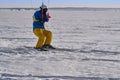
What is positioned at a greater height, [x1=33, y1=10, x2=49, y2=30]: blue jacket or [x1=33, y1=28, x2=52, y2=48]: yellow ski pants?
[x1=33, y1=10, x2=49, y2=30]: blue jacket

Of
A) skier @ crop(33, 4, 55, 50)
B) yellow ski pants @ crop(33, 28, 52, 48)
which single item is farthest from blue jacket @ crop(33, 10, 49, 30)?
yellow ski pants @ crop(33, 28, 52, 48)

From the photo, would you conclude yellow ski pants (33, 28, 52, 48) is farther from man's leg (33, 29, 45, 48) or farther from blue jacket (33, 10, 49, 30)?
blue jacket (33, 10, 49, 30)

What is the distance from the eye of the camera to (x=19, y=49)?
10.6 m

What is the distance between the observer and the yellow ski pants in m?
10.6

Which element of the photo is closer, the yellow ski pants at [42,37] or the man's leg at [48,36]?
the yellow ski pants at [42,37]

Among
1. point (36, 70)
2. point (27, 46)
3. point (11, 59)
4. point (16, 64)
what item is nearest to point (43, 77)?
point (36, 70)

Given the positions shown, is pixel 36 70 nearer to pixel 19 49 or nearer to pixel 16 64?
pixel 16 64

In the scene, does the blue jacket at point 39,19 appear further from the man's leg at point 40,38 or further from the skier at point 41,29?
the man's leg at point 40,38

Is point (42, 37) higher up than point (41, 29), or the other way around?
point (41, 29)

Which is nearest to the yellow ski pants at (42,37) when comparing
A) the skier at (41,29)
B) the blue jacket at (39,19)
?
the skier at (41,29)

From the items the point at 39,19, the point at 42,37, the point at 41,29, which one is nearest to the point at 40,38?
the point at 42,37

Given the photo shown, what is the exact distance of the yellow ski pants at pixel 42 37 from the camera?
10641 millimetres

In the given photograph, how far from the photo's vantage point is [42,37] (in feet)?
35.0

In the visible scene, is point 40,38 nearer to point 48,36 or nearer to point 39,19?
point 48,36
